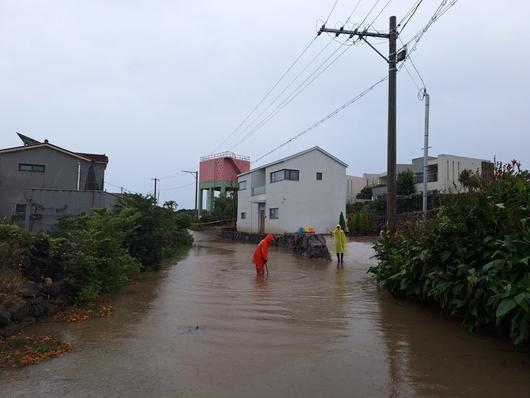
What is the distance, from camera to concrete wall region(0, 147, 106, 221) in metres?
27.7

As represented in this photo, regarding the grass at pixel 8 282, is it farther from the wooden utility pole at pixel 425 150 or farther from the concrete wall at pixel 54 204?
the wooden utility pole at pixel 425 150

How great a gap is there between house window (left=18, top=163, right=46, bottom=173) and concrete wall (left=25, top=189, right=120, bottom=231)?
Result: 1093 centimetres

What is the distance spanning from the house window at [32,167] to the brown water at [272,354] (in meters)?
21.2

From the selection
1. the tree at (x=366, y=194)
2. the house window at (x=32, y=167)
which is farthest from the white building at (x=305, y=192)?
the house window at (x=32, y=167)

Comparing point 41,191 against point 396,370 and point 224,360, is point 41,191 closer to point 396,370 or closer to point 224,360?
point 224,360

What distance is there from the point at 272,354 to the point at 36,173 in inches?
1044

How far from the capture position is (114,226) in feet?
37.1

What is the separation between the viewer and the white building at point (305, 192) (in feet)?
121

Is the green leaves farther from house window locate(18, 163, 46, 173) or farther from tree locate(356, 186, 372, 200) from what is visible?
tree locate(356, 186, 372, 200)

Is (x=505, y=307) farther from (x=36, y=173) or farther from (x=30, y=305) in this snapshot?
(x=36, y=173)

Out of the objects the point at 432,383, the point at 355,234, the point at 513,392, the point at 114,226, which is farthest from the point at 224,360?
the point at 355,234

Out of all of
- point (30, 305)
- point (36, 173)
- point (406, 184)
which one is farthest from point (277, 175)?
point (30, 305)

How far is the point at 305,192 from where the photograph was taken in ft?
122

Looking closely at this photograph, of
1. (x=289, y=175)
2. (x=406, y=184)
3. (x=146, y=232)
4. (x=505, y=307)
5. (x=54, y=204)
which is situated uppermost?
(x=406, y=184)
